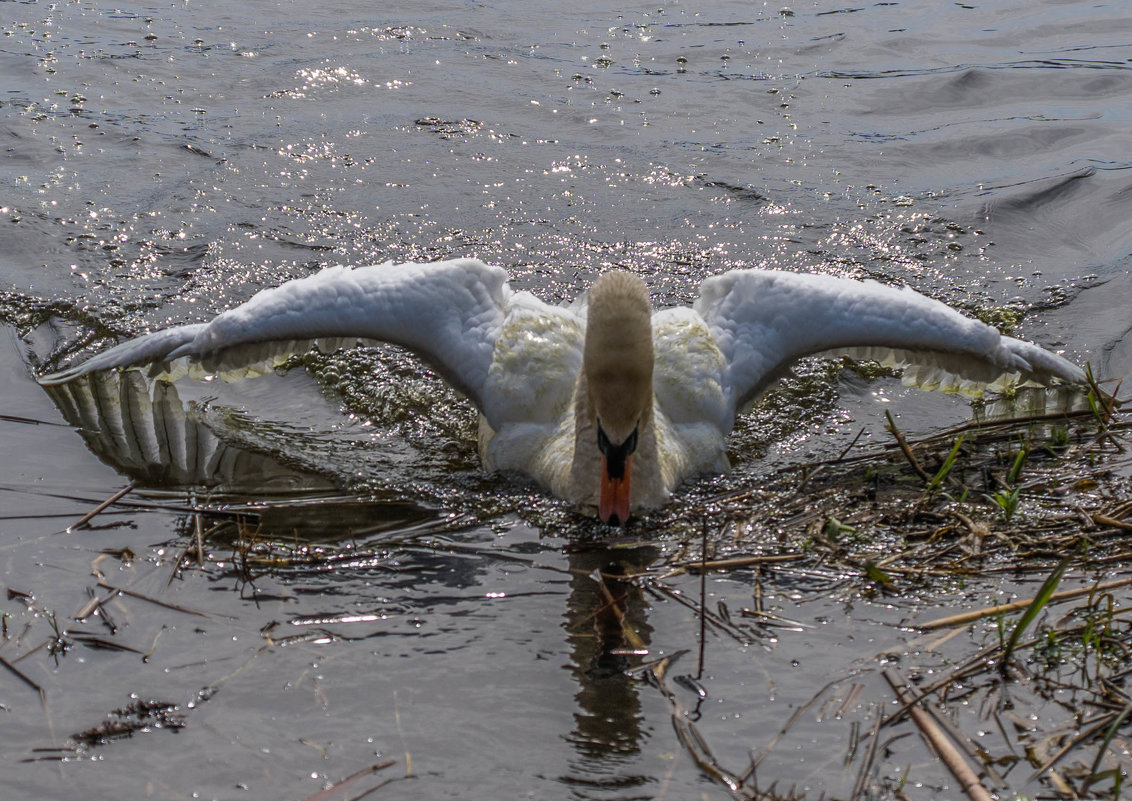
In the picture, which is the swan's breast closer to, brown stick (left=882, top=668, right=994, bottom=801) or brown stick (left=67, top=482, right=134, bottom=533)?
brown stick (left=67, top=482, right=134, bottom=533)

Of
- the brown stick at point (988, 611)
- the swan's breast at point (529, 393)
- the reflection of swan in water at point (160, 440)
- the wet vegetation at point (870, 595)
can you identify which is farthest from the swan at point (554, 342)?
the brown stick at point (988, 611)

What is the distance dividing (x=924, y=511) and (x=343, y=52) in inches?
371

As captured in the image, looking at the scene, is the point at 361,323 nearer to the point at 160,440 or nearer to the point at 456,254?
the point at 160,440

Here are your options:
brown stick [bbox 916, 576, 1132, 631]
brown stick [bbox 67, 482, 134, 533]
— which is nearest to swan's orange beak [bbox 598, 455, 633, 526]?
brown stick [bbox 916, 576, 1132, 631]

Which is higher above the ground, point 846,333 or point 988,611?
point 846,333

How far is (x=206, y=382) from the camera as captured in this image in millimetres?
8398

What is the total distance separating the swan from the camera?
23.6 feet

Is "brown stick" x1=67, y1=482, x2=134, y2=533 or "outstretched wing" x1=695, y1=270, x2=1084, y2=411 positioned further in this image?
"outstretched wing" x1=695, y1=270, x2=1084, y2=411

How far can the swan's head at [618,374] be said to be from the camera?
6.30 m

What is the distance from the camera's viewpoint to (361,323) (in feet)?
23.6

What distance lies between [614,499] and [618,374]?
57 cm

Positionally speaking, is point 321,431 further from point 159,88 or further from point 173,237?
point 159,88

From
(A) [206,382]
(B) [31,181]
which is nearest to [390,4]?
(B) [31,181]

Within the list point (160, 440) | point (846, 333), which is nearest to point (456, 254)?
point (160, 440)
